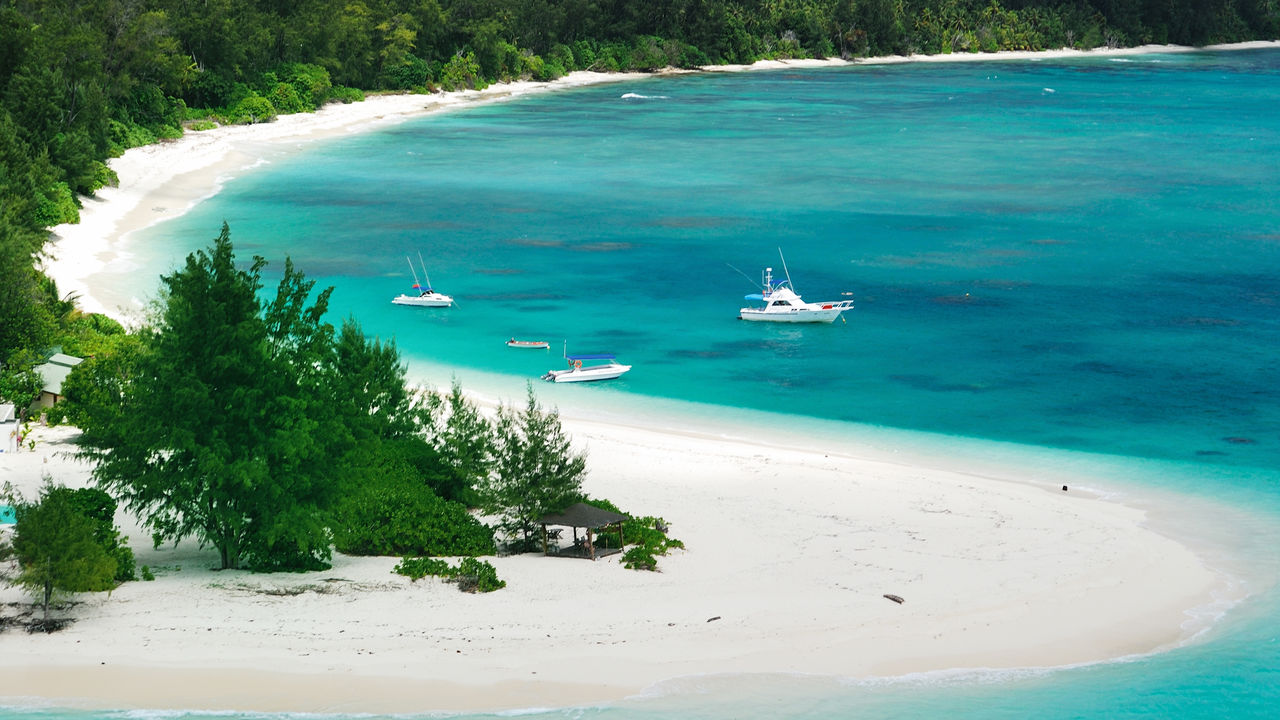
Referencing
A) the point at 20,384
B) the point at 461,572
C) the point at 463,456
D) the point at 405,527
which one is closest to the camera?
the point at 461,572

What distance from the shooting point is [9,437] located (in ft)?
124

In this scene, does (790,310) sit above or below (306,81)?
below

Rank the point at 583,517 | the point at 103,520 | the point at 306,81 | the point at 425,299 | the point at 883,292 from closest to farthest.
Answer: the point at 103,520
the point at 583,517
the point at 425,299
the point at 883,292
the point at 306,81

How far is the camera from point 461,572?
2919 cm

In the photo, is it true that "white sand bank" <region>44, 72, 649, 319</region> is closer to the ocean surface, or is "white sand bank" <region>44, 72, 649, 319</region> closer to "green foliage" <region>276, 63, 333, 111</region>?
"green foliage" <region>276, 63, 333, 111</region>

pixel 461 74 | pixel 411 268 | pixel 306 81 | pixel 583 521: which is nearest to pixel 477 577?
pixel 583 521

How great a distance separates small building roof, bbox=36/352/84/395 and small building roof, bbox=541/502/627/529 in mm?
17894

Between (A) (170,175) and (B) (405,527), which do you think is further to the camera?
(A) (170,175)

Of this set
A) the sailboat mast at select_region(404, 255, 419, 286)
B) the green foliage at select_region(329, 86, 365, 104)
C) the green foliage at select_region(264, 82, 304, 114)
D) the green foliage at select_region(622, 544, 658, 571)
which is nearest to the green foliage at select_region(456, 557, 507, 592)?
the green foliage at select_region(622, 544, 658, 571)

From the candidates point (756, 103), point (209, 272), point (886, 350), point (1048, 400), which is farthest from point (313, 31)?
point (209, 272)

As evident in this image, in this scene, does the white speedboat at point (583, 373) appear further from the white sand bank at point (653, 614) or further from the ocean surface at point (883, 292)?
the white sand bank at point (653, 614)

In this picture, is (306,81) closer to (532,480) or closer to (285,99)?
(285,99)

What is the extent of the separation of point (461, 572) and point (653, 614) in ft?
14.0

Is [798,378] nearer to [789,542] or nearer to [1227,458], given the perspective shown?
[1227,458]
